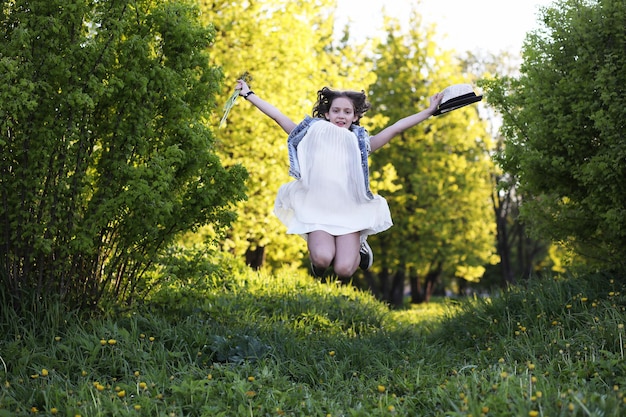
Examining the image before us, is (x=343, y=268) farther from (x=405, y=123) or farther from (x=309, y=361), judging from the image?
(x=405, y=123)

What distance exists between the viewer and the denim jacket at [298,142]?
546cm

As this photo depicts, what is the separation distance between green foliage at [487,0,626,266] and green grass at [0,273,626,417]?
0.87 metres

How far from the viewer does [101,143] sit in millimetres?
5449

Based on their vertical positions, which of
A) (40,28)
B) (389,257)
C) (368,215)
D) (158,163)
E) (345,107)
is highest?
(40,28)

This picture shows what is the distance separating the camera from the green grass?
3633mm

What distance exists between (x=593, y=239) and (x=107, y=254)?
16.5 feet

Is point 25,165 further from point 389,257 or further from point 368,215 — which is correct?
point 389,257

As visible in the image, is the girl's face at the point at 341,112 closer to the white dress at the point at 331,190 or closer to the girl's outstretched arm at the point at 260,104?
the white dress at the point at 331,190

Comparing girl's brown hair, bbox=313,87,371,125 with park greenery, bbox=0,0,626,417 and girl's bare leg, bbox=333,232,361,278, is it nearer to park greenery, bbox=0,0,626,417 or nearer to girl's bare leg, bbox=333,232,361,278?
park greenery, bbox=0,0,626,417

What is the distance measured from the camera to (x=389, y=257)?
15.7 m

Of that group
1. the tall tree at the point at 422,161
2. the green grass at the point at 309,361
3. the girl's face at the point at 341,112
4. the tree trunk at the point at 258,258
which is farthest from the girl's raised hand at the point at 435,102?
the tall tree at the point at 422,161

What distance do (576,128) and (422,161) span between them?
9150 mm

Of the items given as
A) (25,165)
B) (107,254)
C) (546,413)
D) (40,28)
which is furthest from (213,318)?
(546,413)

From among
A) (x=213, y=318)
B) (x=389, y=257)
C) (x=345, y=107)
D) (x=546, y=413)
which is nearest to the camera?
(x=546, y=413)
